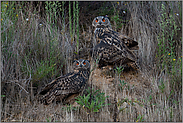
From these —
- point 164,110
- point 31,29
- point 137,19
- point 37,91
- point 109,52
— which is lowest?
point 164,110

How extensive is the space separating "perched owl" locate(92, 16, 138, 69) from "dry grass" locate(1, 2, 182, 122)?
0.35 meters

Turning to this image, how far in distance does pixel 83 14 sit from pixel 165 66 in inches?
112

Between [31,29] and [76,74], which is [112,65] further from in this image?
[31,29]

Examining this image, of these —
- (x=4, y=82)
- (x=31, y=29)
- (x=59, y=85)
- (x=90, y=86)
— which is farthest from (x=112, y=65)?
(x=4, y=82)

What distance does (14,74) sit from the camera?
13.3ft

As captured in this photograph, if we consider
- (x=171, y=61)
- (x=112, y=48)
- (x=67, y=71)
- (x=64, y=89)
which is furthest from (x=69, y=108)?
(x=171, y=61)

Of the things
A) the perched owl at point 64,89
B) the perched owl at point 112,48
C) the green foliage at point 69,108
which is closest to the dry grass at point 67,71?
the green foliage at point 69,108

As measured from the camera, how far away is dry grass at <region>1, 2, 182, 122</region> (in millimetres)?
3652

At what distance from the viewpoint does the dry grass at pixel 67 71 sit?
3652 millimetres

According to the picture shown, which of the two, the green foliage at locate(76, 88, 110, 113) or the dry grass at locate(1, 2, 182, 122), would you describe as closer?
the green foliage at locate(76, 88, 110, 113)

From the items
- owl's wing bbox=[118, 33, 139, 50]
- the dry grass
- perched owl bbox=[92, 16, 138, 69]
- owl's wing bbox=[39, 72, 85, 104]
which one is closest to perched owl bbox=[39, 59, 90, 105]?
owl's wing bbox=[39, 72, 85, 104]

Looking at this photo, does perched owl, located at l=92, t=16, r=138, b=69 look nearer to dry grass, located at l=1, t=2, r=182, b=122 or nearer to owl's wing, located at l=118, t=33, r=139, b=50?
owl's wing, located at l=118, t=33, r=139, b=50

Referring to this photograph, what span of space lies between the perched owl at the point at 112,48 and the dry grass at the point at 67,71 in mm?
350

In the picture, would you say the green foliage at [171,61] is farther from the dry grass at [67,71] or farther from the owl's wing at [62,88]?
the owl's wing at [62,88]
